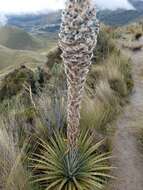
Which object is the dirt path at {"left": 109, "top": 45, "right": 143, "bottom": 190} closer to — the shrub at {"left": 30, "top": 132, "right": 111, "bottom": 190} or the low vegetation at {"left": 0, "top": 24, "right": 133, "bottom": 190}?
the low vegetation at {"left": 0, "top": 24, "right": 133, "bottom": 190}

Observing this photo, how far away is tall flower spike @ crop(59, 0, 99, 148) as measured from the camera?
4.24m

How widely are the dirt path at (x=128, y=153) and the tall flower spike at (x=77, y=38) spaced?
2.12 metres

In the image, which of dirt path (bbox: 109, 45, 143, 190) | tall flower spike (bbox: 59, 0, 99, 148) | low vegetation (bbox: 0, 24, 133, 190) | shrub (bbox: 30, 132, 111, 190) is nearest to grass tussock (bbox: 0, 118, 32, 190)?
low vegetation (bbox: 0, 24, 133, 190)

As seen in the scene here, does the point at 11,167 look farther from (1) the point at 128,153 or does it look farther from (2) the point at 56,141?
(1) the point at 128,153

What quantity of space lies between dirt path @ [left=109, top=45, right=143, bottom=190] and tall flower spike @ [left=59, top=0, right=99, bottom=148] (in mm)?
2120

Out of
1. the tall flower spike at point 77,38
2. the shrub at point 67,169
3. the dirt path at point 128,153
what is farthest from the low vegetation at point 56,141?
the tall flower spike at point 77,38

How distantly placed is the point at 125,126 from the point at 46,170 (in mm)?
2713

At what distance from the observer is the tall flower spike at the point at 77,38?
13.9 feet

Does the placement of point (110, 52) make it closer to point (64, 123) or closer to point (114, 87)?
point (114, 87)

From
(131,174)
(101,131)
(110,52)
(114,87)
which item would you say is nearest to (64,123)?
(101,131)

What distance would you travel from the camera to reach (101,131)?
7.35m

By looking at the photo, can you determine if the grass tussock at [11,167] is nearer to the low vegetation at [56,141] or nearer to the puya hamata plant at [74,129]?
the low vegetation at [56,141]

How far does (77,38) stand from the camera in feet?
14.3

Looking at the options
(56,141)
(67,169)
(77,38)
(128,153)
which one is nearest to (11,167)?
(67,169)
